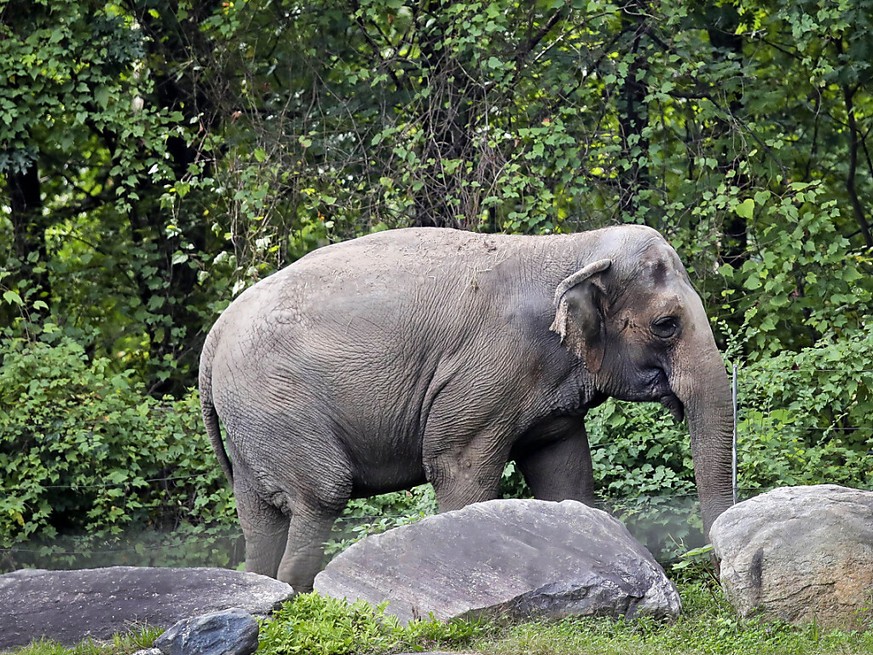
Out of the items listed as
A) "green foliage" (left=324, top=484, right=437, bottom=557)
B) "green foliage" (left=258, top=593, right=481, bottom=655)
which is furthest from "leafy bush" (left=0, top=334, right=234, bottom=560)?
"green foliage" (left=258, top=593, right=481, bottom=655)

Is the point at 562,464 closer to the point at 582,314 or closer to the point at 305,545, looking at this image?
the point at 582,314

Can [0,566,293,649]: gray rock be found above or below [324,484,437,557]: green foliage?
above

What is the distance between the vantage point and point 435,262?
26.9 ft

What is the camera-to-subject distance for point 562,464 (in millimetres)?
8344

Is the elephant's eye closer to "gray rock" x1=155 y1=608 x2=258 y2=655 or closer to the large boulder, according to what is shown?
the large boulder

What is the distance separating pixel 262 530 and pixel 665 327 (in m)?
2.64

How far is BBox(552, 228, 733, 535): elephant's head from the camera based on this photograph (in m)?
7.92

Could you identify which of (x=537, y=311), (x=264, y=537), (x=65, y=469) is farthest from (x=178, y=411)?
(x=537, y=311)

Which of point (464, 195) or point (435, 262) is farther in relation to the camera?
point (464, 195)

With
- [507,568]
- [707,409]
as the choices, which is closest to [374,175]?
[707,409]

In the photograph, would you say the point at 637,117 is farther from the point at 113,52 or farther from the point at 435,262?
the point at 435,262

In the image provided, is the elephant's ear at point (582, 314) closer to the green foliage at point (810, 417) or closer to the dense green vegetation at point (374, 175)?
the green foliage at point (810, 417)

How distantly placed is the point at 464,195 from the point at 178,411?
3415 millimetres

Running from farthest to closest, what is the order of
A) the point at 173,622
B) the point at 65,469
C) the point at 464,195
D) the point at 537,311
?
the point at 464,195 < the point at 65,469 < the point at 537,311 < the point at 173,622
